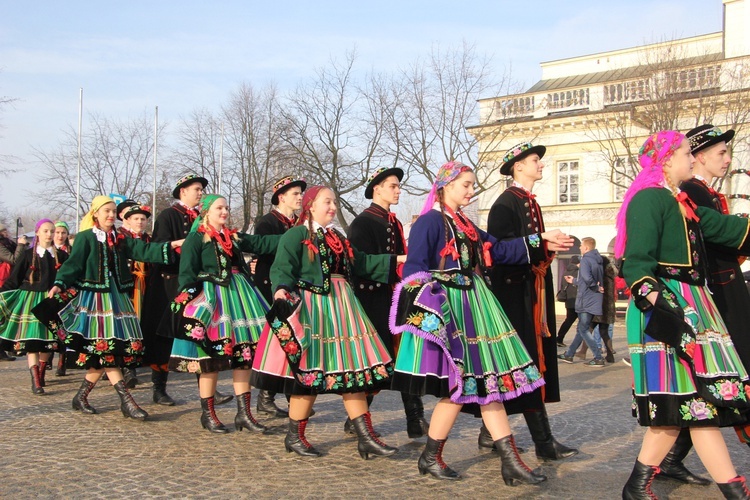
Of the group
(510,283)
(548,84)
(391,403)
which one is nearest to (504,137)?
(548,84)

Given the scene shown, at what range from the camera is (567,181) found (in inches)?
1229

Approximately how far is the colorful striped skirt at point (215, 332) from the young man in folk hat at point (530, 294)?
7.14 ft

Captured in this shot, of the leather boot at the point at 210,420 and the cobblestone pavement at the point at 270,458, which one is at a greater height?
the leather boot at the point at 210,420

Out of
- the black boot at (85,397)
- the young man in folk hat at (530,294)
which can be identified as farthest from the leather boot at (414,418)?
the black boot at (85,397)

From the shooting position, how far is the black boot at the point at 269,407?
24.6 ft

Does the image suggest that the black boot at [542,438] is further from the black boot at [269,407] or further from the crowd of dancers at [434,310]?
the black boot at [269,407]

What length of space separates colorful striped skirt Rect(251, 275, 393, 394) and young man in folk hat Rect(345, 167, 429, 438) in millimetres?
785

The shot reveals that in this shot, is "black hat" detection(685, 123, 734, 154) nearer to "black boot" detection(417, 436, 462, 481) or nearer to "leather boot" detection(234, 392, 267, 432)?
"black boot" detection(417, 436, 462, 481)

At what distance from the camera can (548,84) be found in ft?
117

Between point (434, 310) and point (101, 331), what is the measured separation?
3.88 metres

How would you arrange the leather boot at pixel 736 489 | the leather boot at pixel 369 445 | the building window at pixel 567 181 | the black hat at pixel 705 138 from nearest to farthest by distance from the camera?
the leather boot at pixel 736 489 → the black hat at pixel 705 138 → the leather boot at pixel 369 445 → the building window at pixel 567 181

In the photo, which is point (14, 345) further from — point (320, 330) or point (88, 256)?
point (320, 330)

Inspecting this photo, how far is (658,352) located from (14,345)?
782 cm

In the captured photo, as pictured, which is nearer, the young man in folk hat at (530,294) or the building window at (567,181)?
the young man in folk hat at (530,294)
